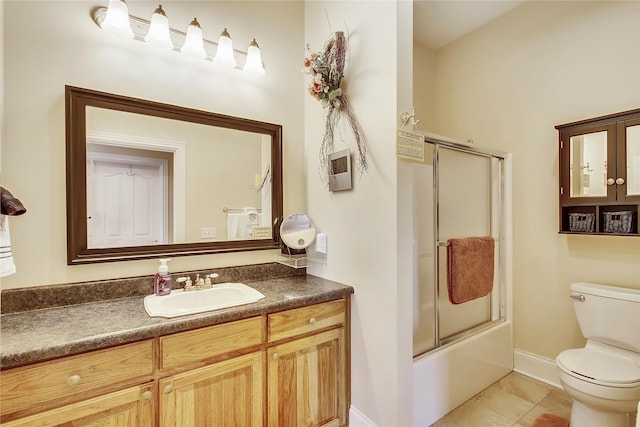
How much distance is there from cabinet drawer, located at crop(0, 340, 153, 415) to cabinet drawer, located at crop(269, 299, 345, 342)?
0.52 m

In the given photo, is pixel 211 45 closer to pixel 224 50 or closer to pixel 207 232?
pixel 224 50

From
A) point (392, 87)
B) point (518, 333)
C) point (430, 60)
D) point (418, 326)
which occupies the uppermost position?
point (430, 60)

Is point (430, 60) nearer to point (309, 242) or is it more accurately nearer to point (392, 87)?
point (392, 87)

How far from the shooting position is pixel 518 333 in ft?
7.58

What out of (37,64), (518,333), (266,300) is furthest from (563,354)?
(37,64)

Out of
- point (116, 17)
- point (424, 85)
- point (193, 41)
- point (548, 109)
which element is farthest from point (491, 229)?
point (116, 17)

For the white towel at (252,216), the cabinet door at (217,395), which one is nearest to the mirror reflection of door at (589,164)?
the white towel at (252,216)

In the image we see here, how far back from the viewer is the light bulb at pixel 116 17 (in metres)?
1.41

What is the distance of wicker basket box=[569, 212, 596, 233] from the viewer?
1.86 meters

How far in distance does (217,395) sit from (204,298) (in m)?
0.49

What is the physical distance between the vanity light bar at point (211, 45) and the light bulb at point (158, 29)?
0.12 feet

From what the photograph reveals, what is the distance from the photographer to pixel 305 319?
1.50 m

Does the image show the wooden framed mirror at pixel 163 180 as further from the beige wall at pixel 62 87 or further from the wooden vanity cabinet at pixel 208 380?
the wooden vanity cabinet at pixel 208 380

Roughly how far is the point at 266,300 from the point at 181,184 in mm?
802
